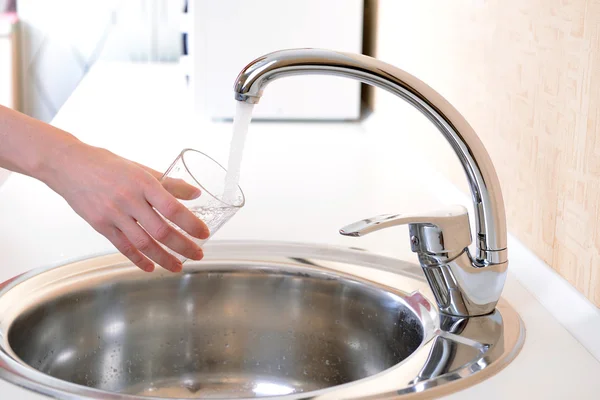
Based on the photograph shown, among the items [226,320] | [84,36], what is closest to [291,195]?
[226,320]

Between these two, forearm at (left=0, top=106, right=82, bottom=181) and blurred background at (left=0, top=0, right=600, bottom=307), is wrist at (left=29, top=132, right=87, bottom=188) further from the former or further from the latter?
blurred background at (left=0, top=0, right=600, bottom=307)

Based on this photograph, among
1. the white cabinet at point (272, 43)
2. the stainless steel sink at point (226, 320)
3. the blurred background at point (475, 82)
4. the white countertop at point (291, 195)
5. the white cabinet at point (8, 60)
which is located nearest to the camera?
the white countertop at point (291, 195)

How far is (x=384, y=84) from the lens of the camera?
2.25ft

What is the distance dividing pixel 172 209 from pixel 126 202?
43 mm

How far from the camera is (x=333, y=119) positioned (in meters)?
1.84

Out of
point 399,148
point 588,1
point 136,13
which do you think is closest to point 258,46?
point 399,148

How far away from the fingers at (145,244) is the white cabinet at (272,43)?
105 centimetres

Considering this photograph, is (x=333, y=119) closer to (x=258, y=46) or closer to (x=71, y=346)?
(x=258, y=46)

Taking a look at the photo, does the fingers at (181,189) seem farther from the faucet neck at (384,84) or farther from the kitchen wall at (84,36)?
the kitchen wall at (84,36)

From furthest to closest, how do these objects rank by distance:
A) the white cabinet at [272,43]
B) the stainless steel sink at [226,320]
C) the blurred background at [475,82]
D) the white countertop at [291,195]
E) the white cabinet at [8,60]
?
the white cabinet at [8,60]
the white cabinet at [272,43]
the stainless steel sink at [226,320]
the blurred background at [475,82]
the white countertop at [291,195]

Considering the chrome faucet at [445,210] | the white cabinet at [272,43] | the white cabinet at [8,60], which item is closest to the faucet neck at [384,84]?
the chrome faucet at [445,210]

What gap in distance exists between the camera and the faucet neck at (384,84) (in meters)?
0.68

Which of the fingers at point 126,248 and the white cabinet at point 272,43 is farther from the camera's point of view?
the white cabinet at point 272,43

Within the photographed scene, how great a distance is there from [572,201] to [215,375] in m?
0.44
